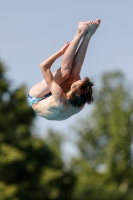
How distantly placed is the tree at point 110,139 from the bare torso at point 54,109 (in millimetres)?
43915

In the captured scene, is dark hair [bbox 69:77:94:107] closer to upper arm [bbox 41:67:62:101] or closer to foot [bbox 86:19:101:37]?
upper arm [bbox 41:67:62:101]

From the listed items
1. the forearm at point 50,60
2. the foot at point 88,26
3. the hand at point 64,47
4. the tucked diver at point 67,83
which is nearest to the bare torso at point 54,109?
the tucked diver at point 67,83

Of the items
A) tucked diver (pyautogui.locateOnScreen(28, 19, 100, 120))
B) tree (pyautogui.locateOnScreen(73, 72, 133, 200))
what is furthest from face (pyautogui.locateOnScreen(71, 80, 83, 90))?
tree (pyautogui.locateOnScreen(73, 72, 133, 200))

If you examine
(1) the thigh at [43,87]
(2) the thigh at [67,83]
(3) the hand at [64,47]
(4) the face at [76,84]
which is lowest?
(4) the face at [76,84]

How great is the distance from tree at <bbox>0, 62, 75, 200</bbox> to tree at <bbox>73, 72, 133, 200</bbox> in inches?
294

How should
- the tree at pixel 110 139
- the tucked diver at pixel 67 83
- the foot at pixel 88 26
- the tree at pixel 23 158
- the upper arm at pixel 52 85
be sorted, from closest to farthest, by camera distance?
the upper arm at pixel 52 85
the tucked diver at pixel 67 83
the foot at pixel 88 26
the tree at pixel 23 158
the tree at pixel 110 139

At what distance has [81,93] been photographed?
12047 mm

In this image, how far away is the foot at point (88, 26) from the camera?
39.8ft

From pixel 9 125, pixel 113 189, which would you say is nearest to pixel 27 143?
pixel 9 125

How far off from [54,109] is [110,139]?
46.9 meters

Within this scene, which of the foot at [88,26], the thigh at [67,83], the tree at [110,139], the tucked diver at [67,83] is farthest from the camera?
the tree at [110,139]

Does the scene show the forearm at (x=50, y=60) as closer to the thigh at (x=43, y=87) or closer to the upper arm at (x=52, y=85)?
the upper arm at (x=52, y=85)

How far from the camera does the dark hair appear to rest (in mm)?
12023

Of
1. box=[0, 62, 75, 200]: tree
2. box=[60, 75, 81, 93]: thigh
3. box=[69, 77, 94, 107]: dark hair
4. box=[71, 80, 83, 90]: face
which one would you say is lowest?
box=[69, 77, 94, 107]: dark hair
